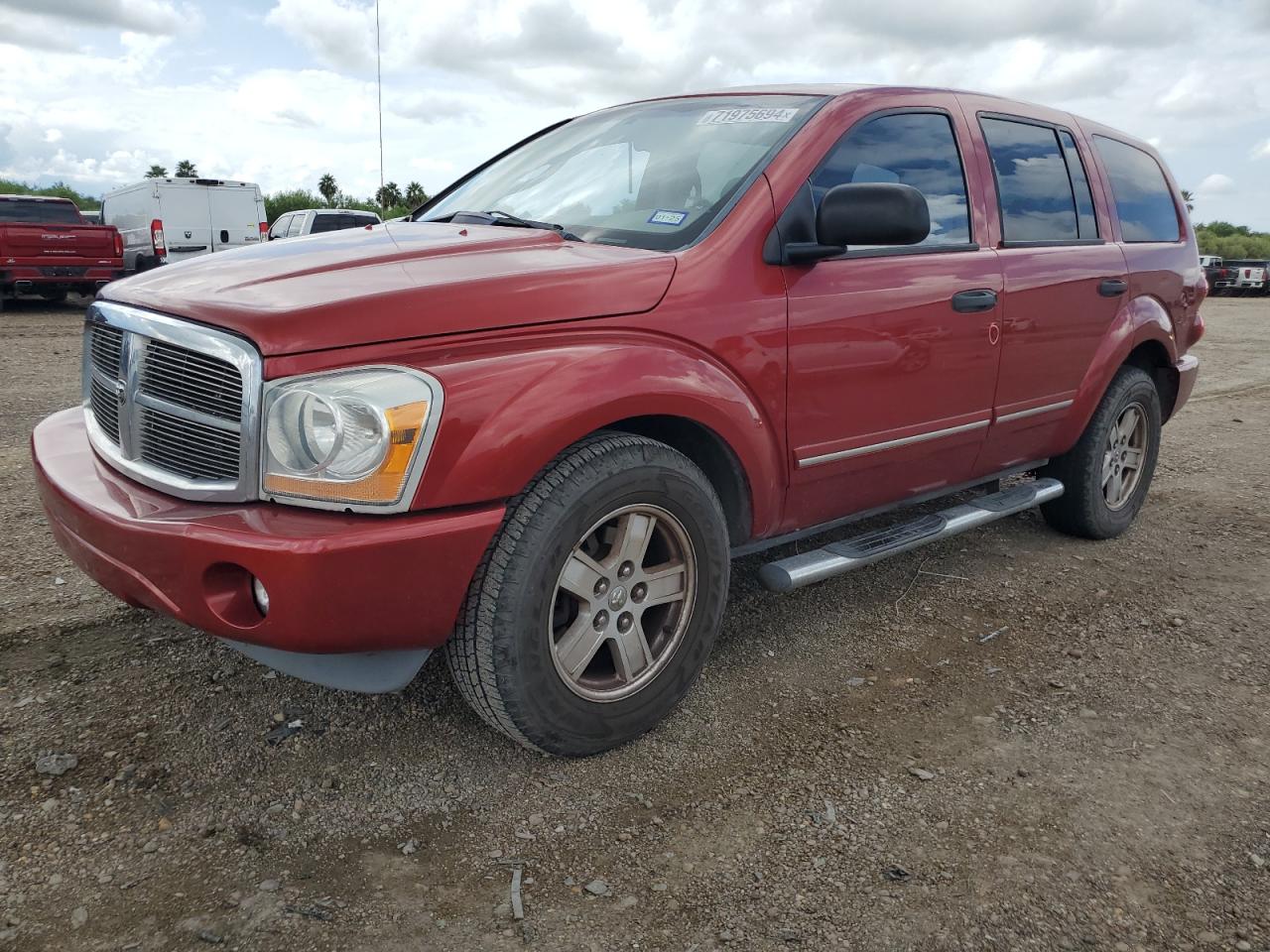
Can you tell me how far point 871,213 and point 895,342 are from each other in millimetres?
533

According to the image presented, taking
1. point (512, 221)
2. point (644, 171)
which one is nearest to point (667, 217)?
point (644, 171)

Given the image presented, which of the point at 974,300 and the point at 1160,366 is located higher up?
the point at 974,300

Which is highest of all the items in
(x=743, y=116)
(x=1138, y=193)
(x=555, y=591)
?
(x=743, y=116)

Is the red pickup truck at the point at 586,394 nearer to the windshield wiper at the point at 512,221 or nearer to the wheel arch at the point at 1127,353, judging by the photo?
the windshield wiper at the point at 512,221

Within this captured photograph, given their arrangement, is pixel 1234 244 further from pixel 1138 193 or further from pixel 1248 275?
pixel 1138 193

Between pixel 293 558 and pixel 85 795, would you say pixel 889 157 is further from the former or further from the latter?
pixel 85 795

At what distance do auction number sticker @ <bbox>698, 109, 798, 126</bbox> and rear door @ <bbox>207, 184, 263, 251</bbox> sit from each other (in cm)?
1535

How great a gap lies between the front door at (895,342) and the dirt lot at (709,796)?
61 cm

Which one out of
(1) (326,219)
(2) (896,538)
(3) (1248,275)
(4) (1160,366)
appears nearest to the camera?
(2) (896,538)

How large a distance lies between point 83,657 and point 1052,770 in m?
2.85

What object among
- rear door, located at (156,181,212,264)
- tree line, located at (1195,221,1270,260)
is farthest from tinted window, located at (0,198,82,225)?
tree line, located at (1195,221,1270,260)

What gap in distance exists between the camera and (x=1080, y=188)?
13.1 feet

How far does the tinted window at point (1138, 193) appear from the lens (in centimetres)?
425

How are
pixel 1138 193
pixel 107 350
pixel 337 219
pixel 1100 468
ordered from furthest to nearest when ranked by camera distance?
pixel 337 219, pixel 1138 193, pixel 1100 468, pixel 107 350
